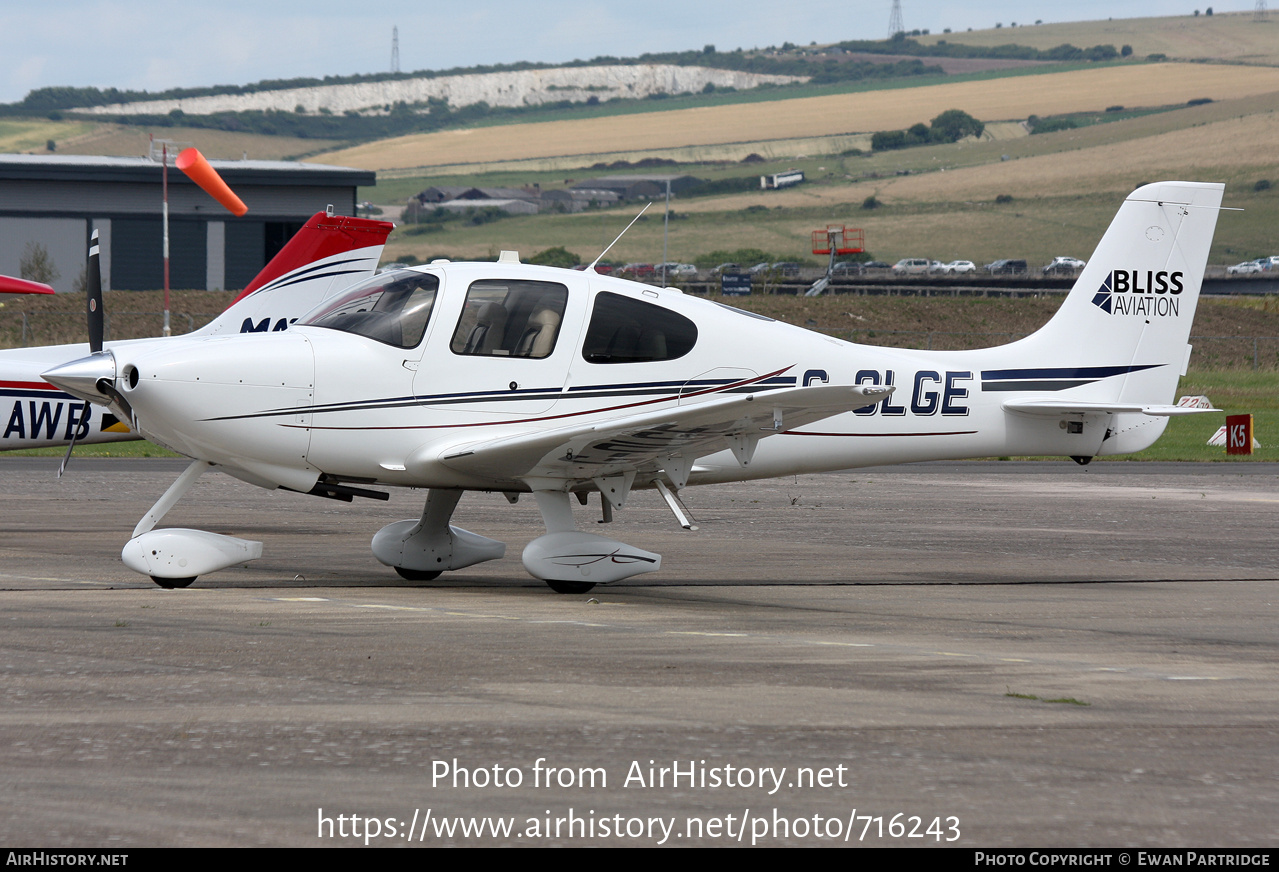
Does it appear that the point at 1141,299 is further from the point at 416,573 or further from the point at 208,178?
the point at 208,178

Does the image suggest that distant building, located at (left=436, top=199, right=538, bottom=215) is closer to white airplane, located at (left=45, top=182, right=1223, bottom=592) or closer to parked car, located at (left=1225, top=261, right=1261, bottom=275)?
parked car, located at (left=1225, top=261, right=1261, bottom=275)

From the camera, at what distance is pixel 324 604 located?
28.6 feet

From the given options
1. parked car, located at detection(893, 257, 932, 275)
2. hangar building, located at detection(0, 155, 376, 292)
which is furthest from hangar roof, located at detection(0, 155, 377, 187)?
parked car, located at detection(893, 257, 932, 275)

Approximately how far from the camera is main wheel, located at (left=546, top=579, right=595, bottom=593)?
30.8 feet

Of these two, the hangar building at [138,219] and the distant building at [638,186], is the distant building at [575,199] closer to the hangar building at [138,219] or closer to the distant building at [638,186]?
the distant building at [638,186]

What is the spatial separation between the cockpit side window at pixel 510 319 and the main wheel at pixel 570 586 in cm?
154

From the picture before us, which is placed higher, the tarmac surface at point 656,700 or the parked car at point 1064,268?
the parked car at point 1064,268

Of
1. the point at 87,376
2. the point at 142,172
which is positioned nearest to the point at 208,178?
the point at 87,376

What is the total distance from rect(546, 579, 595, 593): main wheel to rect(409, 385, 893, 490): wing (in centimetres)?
69

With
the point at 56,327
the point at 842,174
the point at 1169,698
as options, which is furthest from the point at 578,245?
the point at 1169,698

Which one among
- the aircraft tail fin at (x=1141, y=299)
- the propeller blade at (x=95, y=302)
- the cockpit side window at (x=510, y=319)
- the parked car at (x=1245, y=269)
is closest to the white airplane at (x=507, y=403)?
the cockpit side window at (x=510, y=319)

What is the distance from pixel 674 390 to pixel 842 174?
132 metres

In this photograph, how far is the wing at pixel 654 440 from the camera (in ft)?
27.3
